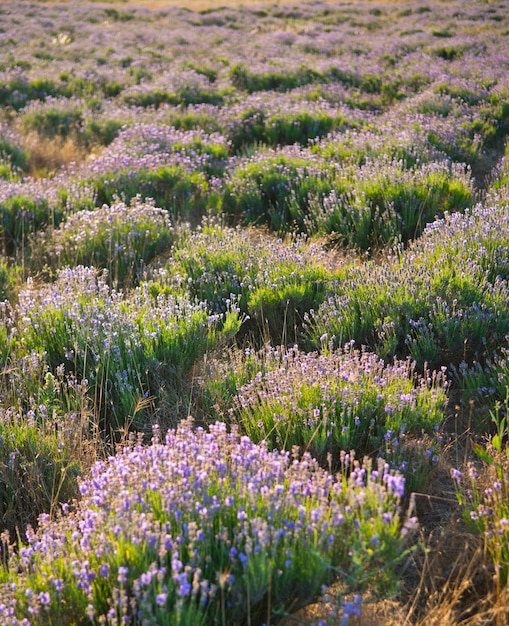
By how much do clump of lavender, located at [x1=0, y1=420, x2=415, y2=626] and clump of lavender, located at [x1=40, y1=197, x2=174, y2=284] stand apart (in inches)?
119

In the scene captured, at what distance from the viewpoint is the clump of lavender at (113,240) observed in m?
5.17

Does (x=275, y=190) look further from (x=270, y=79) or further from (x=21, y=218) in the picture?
(x=270, y=79)

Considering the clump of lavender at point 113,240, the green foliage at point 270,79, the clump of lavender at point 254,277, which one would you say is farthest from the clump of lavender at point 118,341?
the green foliage at point 270,79

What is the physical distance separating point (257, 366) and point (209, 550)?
1.61 metres

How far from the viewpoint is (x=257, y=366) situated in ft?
11.6

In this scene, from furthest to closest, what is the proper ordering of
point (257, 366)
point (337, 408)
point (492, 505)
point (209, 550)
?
point (257, 366), point (337, 408), point (492, 505), point (209, 550)

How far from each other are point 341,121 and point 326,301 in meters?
5.28

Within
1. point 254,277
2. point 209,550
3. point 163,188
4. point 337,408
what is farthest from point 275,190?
point 209,550

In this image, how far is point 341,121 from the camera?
8.67 meters

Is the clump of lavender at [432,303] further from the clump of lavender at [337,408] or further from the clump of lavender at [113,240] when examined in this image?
the clump of lavender at [113,240]

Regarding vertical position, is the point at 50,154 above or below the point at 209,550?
above

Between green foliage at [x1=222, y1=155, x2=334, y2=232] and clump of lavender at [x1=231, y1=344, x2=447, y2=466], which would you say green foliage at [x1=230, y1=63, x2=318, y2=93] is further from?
clump of lavender at [x1=231, y1=344, x2=447, y2=466]

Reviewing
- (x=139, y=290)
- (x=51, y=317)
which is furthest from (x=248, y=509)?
(x=139, y=290)

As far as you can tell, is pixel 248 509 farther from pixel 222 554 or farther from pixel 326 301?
pixel 326 301
